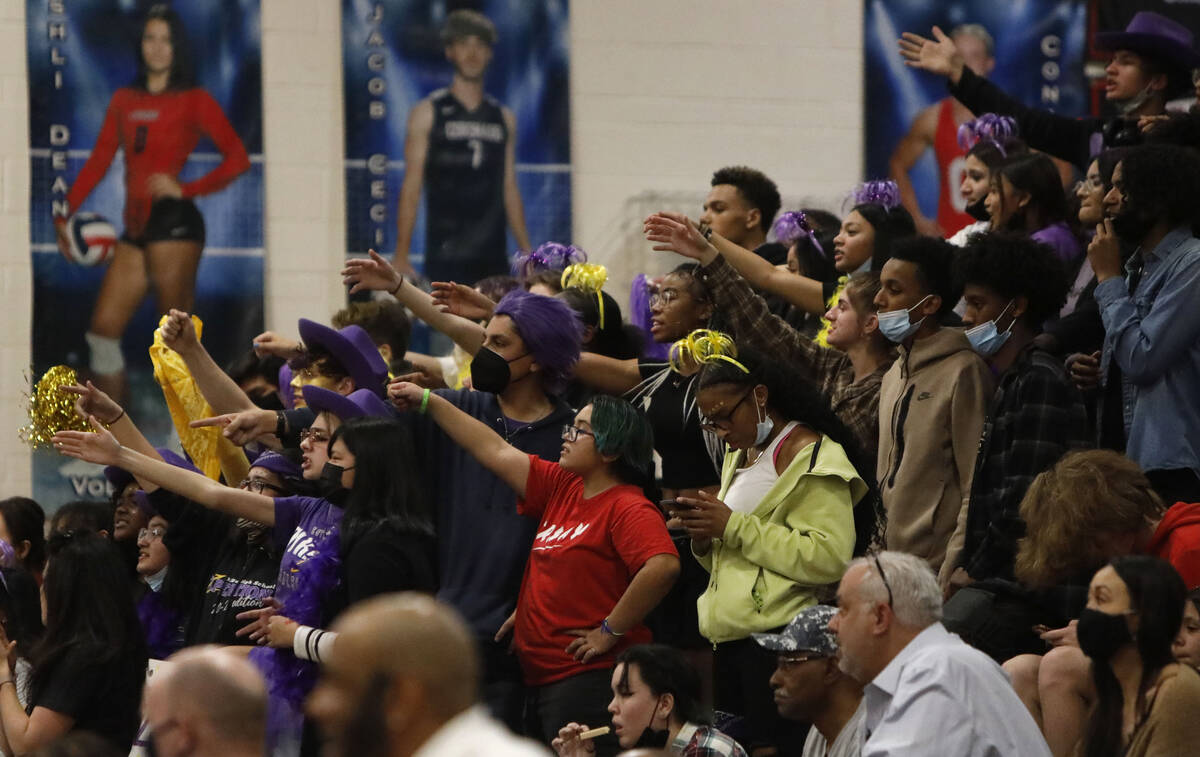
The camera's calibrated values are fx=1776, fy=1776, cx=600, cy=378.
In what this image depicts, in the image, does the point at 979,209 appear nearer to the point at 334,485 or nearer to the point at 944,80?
the point at 334,485

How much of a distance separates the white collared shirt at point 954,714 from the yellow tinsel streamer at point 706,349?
1354mm

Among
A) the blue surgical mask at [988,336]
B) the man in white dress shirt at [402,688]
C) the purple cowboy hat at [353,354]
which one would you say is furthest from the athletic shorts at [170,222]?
the man in white dress shirt at [402,688]

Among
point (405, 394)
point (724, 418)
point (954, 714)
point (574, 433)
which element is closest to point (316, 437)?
point (405, 394)

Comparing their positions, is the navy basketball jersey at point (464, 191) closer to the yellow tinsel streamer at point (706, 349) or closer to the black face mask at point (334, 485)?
the yellow tinsel streamer at point (706, 349)

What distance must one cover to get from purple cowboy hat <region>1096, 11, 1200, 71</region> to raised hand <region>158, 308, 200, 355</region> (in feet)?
10.2

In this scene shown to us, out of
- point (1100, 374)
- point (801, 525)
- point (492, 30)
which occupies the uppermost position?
point (492, 30)

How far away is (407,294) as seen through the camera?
5387 mm

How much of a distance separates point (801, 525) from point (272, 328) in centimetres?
512

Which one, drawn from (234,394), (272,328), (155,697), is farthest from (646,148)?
(155,697)

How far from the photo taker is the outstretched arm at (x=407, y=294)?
5.30 meters

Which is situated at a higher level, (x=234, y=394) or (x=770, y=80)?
(x=770, y=80)

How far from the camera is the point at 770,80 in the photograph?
9734mm

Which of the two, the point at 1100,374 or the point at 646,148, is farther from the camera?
the point at 646,148

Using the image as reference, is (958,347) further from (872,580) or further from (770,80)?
(770,80)
